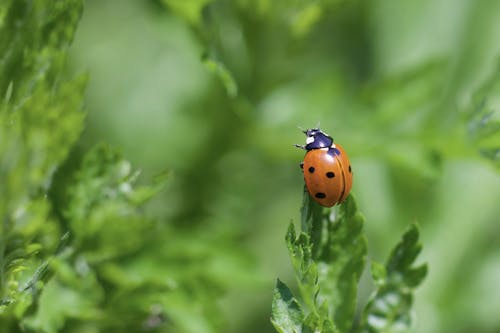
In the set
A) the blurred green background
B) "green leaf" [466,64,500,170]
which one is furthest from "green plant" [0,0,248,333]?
"green leaf" [466,64,500,170]

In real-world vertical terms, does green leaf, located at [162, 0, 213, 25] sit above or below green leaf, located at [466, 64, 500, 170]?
above

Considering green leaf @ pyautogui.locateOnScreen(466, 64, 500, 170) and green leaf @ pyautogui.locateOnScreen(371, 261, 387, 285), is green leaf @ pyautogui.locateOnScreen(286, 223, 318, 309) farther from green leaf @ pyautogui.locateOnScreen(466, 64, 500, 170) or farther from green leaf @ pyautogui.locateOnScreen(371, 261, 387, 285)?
green leaf @ pyautogui.locateOnScreen(466, 64, 500, 170)

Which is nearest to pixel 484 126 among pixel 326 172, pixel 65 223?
pixel 326 172

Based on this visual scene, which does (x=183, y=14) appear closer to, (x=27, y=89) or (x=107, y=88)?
(x=27, y=89)

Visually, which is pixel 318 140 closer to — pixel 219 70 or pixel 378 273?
pixel 219 70

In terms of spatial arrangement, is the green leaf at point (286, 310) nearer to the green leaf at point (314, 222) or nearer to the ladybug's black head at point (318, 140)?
the green leaf at point (314, 222)

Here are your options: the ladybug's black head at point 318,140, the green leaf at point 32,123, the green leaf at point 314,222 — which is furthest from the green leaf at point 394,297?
the green leaf at point 32,123

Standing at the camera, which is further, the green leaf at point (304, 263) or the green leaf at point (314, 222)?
the green leaf at point (314, 222)
